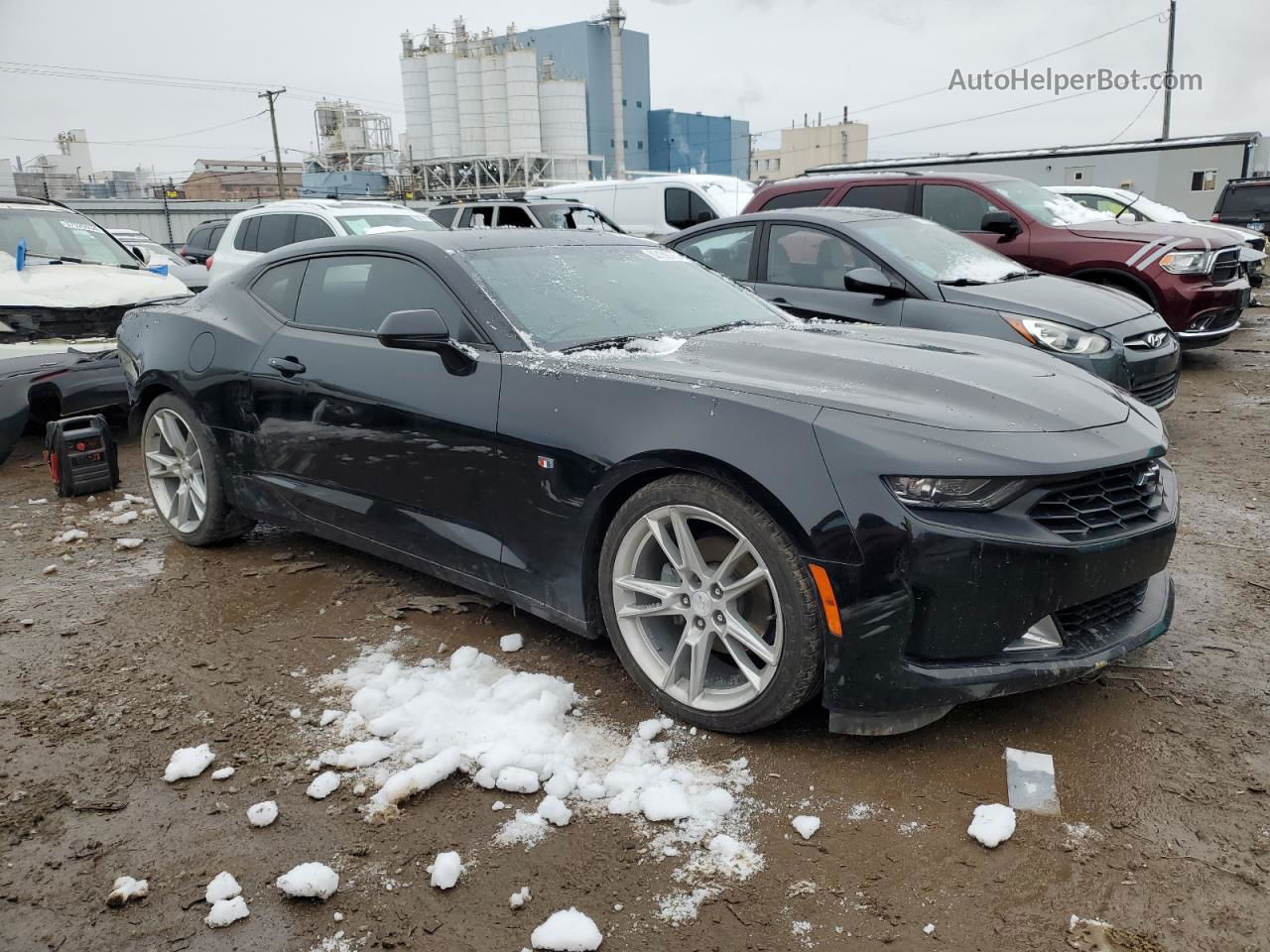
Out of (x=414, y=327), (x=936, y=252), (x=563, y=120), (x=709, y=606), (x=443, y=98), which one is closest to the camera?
(x=709, y=606)

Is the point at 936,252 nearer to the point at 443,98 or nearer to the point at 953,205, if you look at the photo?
the point at 953,205

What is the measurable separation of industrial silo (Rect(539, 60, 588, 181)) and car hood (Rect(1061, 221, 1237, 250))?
48139 mm

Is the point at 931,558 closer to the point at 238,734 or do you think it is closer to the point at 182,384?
the point at 238,734

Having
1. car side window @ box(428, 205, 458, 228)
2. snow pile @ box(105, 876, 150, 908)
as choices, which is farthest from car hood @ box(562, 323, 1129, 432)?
car side window @ box(428, 205, 458, 228)

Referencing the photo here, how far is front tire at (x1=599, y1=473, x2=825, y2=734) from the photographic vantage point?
2611 millimetres

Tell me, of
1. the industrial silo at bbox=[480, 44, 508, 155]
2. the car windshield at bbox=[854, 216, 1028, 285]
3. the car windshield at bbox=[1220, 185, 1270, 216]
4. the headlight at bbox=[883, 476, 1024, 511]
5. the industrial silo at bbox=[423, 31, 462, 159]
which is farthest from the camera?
the industrial silo at bbox=[423, 31, 462, 159]

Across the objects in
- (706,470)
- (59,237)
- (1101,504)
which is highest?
(59,237)

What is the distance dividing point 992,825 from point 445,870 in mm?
1332

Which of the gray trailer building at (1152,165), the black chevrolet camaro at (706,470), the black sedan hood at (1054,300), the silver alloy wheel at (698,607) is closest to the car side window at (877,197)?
the black sedan hood at (1054,300)

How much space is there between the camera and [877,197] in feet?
28.7

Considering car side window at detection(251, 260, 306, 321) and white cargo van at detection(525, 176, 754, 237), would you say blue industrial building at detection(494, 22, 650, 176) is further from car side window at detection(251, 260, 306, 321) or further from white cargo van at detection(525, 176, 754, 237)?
car side window at detection(251, 260, 306, 321)

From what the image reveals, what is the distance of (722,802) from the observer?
8.29ft

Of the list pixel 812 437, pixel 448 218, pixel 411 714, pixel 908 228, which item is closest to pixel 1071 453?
pixel 812 437

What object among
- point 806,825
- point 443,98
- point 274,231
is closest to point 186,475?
point 806,825
